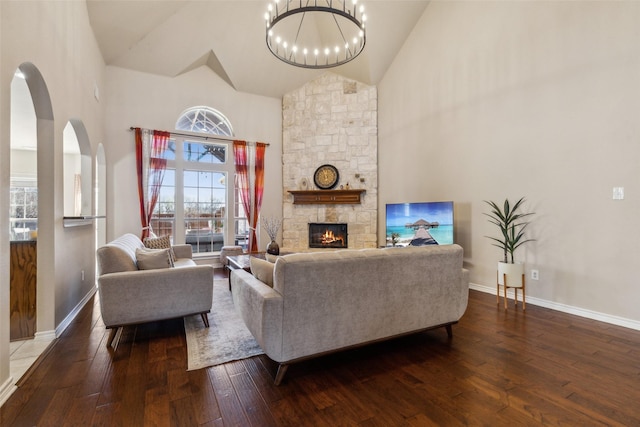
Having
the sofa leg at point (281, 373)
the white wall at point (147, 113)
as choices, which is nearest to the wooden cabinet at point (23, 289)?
the sofa leg at point (281, 373)

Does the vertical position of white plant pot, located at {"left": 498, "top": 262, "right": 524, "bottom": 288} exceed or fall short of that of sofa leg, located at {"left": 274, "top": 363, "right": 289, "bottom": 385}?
it exceeds it

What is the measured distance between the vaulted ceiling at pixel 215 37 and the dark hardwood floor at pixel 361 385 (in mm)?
4396

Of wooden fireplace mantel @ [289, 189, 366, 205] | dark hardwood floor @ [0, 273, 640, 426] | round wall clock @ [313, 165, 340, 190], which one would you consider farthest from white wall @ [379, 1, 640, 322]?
round wall clock @ [313, 165, 340, 190]

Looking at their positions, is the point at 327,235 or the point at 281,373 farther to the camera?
the point at 327,235

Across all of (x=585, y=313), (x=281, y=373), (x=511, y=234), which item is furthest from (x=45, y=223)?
(x=585, y=313)

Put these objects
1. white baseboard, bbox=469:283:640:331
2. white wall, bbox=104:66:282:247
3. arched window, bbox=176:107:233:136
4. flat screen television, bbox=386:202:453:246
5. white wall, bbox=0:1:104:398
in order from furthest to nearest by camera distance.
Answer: arched window, bbox=176:107:233:136 → white wall, bbox=104:66:282:247 → flat screen television, bbox=386:202:453:246 → white baseboard, bbox=469:283:640:331 → white wall, bbox=0:1:104:398

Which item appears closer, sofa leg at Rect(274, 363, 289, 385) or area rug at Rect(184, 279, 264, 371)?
sofa leg at Rect(274, 363, 289, 385)

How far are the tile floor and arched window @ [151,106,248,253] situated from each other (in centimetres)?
319

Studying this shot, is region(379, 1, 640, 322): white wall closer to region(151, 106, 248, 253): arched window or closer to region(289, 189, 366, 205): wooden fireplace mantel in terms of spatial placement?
region(289, 189, 366, 205): wooden fireplace mantel

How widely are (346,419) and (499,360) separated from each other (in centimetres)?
141

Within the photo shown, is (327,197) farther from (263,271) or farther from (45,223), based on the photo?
(45,223)

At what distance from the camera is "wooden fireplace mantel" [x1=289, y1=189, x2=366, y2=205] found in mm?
6305

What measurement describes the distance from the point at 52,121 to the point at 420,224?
4683 millimetres

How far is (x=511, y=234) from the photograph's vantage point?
148 inches
